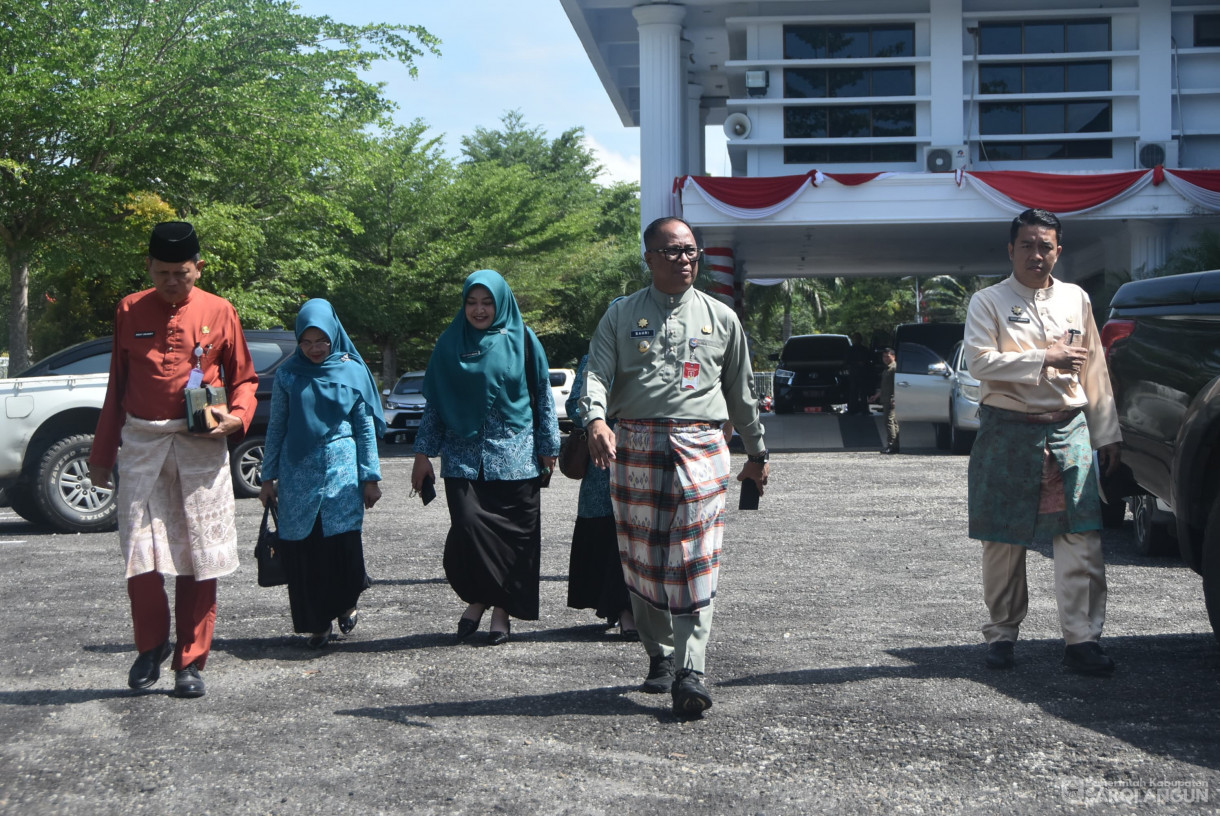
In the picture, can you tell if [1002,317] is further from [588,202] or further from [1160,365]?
[588,202]

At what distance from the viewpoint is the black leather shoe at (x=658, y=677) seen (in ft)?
16.0

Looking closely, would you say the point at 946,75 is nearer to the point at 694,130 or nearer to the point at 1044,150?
the point at 1044,150

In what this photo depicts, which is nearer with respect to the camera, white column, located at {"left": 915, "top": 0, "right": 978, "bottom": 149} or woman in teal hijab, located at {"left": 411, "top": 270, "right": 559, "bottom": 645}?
woman in teal hijab, located at {"left": 411, "top": 270, "right": 559, "bottom": 645}

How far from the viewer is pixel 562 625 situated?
20.8ft

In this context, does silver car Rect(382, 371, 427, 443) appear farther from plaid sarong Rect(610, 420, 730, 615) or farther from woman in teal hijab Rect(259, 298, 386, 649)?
plaid sarong Rect(610, 420, 730, 615)

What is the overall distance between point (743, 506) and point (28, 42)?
14240 mm

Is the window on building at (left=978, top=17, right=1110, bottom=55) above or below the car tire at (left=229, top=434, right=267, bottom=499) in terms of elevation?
above

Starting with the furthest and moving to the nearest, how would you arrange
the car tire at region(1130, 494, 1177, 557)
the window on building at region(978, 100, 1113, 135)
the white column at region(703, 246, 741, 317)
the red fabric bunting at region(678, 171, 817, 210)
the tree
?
the white column at region(703, 246, 741, 317)
the window on building at region(978, 100, 1113, 135)
the red fabric bunting at region(678, 171, 817, 210)
the tree
the car tire at region(1130, 494, 1177, 557)

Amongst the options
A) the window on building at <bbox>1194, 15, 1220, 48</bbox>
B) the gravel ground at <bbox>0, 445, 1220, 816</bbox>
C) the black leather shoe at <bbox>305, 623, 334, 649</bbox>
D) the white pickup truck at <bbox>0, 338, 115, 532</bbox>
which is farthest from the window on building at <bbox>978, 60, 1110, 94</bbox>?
the black leather shoe at <bbox>305, 623, 334, 649</bbox>

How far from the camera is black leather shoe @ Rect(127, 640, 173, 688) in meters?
4.97

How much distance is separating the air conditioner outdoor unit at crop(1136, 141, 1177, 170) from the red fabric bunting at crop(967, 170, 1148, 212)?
87.5 inches

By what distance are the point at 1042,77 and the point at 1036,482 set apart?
2067 centimetres

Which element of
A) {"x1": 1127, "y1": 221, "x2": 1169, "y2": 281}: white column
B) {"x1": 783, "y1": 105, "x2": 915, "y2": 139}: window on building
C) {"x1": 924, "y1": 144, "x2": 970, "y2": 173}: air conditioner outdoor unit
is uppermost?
{"x1": 783, "y1": 105, "x2": 915, "y2": 139}: window on building

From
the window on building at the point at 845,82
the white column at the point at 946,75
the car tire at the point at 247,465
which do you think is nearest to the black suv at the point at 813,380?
the white column at the point at 946,75
